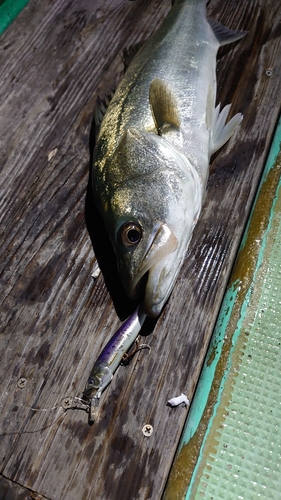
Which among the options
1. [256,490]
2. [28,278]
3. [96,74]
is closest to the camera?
[256,490]

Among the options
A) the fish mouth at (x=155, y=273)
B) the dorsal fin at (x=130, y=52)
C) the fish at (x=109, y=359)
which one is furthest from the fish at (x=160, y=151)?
the dorsal fin at (x=130, y=52)

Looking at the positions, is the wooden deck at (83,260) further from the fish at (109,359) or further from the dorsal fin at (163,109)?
the dorsal fin at (163,109)

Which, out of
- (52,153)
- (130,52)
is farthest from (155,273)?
(130,52)

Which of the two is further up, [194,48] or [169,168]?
[194,48]

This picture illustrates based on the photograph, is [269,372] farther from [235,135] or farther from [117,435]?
[235,135]

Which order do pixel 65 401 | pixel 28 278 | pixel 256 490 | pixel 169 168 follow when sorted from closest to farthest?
pixel 256 490
pixel 65 401
pixel 169 168
pixel 28 278

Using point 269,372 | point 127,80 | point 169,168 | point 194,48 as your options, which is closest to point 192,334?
point 269,372

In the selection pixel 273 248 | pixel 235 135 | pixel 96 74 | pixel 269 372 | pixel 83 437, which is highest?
pixel 96 74

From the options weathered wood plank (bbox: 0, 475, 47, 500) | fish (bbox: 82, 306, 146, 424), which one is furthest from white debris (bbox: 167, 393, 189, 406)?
weathered wood plank (bbox: 0, 475, 47, 500)
